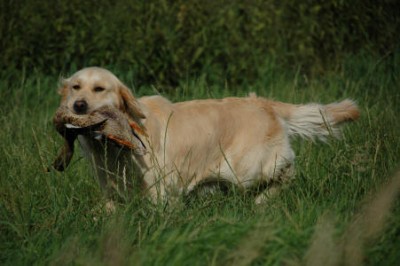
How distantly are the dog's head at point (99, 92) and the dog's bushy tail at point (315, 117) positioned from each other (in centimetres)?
147

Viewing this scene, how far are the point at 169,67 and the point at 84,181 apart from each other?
13.5ft

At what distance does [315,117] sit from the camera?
600cm

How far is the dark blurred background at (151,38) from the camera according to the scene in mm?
8961

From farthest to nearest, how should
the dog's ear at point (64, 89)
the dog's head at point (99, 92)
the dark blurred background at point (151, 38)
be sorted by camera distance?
the dark blurred background at point (151, 38) < the dog's ear at point (64, 89) < the dog's head at point (99, 92)

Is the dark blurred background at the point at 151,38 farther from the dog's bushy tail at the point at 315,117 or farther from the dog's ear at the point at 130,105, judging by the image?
the dog's ear at the point at 130,105

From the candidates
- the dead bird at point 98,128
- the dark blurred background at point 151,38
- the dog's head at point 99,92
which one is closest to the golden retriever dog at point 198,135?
the dog's head at point 99,92

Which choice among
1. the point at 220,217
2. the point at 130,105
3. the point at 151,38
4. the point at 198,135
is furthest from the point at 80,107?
the point at 151,38

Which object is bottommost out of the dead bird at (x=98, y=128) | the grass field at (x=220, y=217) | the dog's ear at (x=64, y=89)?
the grass field at (x=220, y=217)

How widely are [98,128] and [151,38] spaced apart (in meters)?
4.44

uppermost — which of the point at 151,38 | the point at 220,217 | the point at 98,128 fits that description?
the point at 151,38

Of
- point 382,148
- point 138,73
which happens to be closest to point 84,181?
point 382,148

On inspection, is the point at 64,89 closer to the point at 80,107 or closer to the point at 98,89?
the point at 98,89

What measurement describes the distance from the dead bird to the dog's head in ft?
0.75

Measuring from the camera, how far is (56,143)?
6062 millimetres
